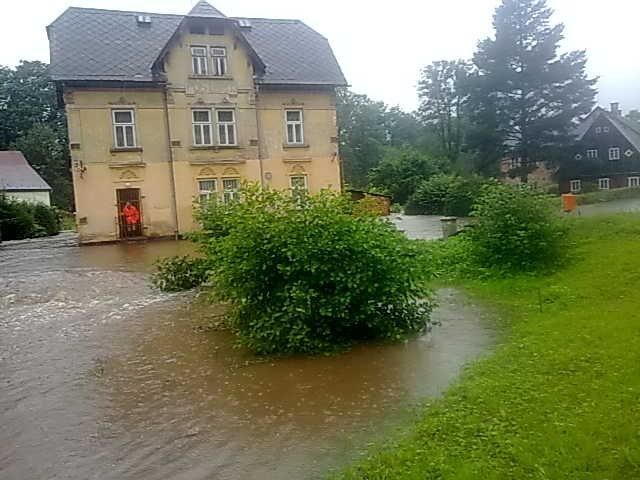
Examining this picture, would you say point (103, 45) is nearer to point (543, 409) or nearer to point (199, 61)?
point (199, 61)

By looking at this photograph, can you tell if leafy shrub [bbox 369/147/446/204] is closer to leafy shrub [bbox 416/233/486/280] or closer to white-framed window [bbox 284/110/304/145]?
white-framed window [bbox 284/110/304/145]

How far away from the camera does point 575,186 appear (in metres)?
47.4

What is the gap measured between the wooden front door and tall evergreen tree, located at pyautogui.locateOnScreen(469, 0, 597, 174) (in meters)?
26.8

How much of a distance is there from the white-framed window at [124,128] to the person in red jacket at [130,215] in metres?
2.60

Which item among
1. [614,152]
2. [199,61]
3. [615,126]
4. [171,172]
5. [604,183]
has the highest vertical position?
[199,61]

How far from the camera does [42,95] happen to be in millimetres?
66438

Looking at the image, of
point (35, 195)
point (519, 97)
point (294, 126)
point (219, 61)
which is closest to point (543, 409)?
point (219, 61)

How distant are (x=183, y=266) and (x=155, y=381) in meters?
6.35

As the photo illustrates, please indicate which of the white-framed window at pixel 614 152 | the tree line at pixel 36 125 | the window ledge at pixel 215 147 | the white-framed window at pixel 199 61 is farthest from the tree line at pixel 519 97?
the tree line at pixel 36 125

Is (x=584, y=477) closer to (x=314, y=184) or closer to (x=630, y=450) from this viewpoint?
(x=630, y=450)

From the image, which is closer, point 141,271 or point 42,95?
point 141,271

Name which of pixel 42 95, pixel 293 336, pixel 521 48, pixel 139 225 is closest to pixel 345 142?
pixel 521 48

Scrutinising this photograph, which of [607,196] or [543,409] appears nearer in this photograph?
[543,409]

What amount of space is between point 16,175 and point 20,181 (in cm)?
114
